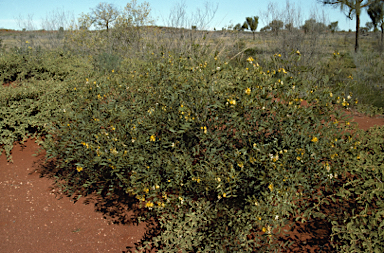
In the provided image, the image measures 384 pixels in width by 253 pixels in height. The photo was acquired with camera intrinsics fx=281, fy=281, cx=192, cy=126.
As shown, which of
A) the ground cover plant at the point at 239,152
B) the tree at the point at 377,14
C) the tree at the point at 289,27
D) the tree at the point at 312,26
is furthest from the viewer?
Result: the tree at the point at 377,14

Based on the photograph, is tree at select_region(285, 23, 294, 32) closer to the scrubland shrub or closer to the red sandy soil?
the scrubland shrub

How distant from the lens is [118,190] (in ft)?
10.3

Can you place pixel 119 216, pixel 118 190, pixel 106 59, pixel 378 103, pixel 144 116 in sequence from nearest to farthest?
pixel 144 116 < pixel 119 216 < pixel 118 190 < pixel 378 103 < pixel 106 59

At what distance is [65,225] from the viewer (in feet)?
9.07

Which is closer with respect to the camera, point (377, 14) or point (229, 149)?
point (229, 149)

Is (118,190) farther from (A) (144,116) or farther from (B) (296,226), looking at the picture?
(B) (296,226)

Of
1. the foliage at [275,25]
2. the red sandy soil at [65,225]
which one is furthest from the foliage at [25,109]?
the foliage at [275,25]

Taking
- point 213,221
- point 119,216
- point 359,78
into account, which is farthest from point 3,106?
point 359,78

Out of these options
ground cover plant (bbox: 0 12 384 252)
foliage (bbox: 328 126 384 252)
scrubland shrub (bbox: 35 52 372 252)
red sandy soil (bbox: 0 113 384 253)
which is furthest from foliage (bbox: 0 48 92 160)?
foliage (bbox: 328 126 384 252)

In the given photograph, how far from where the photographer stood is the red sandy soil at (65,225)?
8.13 ft

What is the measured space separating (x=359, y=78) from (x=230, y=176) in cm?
672

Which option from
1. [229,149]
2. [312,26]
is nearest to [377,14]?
[312,26]

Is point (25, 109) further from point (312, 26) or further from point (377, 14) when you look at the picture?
point (377, 14)

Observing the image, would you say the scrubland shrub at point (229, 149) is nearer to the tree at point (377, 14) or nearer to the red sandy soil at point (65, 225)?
the red sandy soil at point (65, 225)
